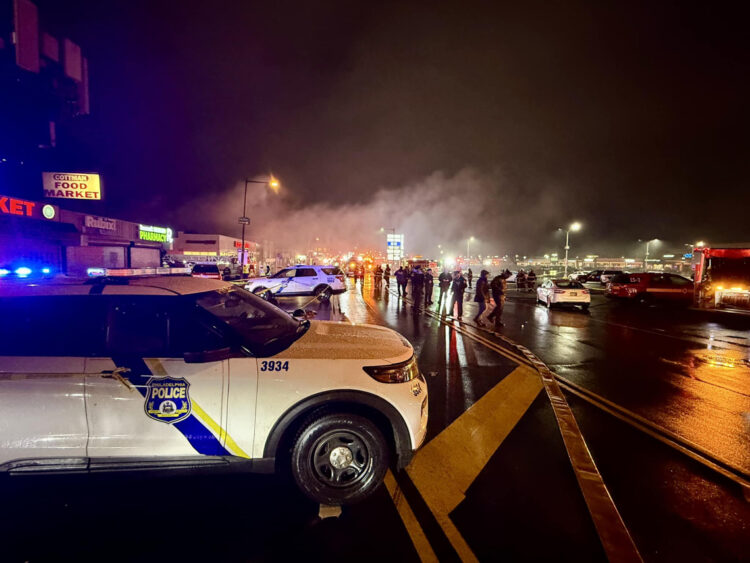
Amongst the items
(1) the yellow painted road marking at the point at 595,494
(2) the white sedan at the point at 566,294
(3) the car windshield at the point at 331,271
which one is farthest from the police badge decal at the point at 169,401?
(3) the car windshield at the point at 331,271

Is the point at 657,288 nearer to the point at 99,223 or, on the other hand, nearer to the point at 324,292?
the point at 324,292

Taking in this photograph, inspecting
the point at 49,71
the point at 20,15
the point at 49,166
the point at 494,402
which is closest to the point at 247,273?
the point at 49,166

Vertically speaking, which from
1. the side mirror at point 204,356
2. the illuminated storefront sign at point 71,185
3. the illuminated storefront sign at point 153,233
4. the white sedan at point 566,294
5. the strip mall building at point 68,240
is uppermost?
the illuminated storefront sign at point 71,185

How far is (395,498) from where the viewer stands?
115 inches

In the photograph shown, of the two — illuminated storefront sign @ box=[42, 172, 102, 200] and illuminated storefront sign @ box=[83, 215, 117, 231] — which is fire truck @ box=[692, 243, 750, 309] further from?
illuminated storefront sign @ box=[83, 215, 117, 231]

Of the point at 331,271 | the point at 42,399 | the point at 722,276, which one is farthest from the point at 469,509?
the point at 722,276

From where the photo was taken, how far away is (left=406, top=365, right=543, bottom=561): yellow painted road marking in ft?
9.28

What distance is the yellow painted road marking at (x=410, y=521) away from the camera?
7.67 ft

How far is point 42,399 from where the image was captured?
8.38 ft

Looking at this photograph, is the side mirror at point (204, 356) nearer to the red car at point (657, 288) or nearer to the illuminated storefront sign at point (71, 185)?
the red car at point (657, 288)

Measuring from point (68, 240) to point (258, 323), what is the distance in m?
33.2

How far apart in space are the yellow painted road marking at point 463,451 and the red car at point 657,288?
1631cm

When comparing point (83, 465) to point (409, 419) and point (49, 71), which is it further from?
point (49, 71)

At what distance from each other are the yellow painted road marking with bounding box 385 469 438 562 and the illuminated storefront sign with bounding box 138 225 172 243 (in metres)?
45.4
